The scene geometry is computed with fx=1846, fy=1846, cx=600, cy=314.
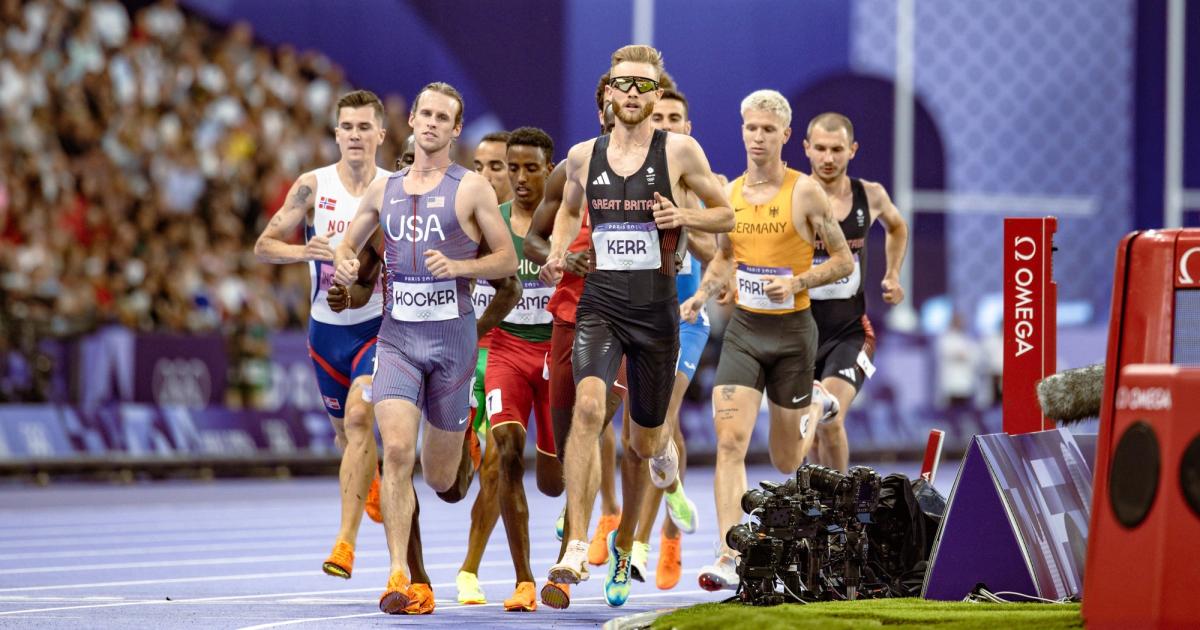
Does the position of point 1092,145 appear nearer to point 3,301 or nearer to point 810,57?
point 810,57

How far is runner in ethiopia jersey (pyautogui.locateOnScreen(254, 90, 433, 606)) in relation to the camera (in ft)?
31.0

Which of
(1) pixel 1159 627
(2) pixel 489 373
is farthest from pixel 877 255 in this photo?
(1) pixel 1159 627

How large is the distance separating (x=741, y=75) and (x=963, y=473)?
1704 cm

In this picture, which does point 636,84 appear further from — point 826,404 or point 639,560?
point 826,404

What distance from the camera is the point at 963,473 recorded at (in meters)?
7.82

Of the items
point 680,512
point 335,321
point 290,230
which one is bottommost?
point 680,512

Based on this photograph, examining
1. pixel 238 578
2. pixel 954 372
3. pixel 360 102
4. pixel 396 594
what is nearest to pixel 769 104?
pixel 360 102

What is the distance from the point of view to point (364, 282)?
364 inches

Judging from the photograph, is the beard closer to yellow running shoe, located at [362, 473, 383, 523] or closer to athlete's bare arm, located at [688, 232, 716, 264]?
athlete's bare arm, located at [688, 232, 716, 264]

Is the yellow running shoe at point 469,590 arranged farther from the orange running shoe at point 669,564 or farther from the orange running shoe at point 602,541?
the orange running shoe at point 602,541

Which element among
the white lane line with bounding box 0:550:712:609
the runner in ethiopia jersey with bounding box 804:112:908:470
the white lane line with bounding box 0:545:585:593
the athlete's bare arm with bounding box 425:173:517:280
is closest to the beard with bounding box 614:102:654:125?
the athlete's bare arm with bounding box 425:173:517:280

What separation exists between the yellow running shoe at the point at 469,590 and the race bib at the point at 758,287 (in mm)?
2309

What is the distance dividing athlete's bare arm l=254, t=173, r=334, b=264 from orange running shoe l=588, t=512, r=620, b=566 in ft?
8.02

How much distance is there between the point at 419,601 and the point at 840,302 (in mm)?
3928
